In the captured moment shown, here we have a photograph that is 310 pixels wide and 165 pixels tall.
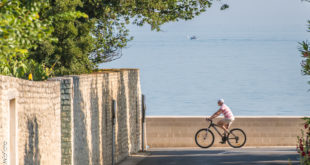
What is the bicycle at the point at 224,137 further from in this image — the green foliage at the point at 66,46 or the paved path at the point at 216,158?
the green foliage at the point at 66,46

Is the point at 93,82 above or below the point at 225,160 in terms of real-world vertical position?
above

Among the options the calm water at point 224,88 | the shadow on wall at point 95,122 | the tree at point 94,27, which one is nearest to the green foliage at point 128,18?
the tree at point 94,27

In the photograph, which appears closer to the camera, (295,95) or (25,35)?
(25,35)

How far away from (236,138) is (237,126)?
1414 millimetres

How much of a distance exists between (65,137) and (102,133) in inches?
138

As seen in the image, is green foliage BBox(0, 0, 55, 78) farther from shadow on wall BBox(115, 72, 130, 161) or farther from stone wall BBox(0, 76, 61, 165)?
shadow on wall BBox(115, 72, 130, 161)

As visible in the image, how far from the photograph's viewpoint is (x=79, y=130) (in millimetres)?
12531

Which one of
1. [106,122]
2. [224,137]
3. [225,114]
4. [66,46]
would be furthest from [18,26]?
[224,137]

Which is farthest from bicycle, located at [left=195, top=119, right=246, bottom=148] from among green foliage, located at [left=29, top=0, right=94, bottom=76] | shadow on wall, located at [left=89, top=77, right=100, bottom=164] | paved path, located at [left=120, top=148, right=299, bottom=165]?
shadow on wall, located at [left=89, top=77, right=100, bottom=164]

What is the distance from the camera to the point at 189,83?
107562mm

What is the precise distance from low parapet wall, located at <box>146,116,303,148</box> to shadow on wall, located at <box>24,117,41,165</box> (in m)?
13.0

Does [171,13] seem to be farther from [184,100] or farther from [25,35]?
[184,100]

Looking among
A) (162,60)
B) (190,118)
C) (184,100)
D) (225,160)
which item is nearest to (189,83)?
(184,100)

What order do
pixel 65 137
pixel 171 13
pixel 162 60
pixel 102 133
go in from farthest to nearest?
pixel 162 60 → pixel 171 13 → pixel 102 133 → pixel 65 137
